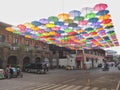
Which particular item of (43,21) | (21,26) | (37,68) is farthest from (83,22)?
(37,68)

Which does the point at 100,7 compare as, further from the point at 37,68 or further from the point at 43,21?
the point at 37,68

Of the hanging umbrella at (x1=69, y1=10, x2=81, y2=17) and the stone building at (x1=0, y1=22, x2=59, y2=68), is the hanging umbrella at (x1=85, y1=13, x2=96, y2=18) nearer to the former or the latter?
the hanging umbrella at (x1=69, y1=10, x2=81, y2=17)

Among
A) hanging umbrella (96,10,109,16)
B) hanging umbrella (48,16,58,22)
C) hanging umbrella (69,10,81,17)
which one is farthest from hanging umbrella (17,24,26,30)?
hanging umbrella (96,10,109,16)

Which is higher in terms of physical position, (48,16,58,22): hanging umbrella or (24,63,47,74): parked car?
(48,16,58,22): hanging umbrella

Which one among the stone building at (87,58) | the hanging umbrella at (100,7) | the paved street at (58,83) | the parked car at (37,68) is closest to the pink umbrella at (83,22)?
the hanging umbrella at (100,7)

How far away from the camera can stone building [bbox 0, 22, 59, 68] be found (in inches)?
1745

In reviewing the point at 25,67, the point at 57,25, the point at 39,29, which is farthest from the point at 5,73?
the point at 25,67

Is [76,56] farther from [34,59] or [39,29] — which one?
[39,29]

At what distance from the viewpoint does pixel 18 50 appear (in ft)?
157

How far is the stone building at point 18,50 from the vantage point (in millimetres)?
44312

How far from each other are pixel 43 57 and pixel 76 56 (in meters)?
18.6

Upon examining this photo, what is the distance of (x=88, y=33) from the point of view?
33.4 meters

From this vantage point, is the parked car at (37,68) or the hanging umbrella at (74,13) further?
the parked car at (37,68)

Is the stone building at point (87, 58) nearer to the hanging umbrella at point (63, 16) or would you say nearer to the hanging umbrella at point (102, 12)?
the hanging umbrella at point (63, 16)
